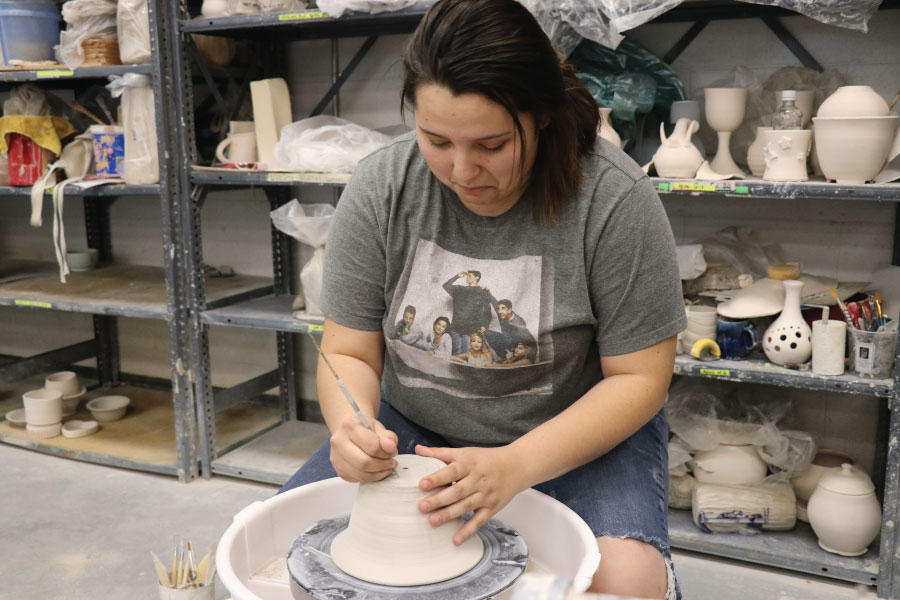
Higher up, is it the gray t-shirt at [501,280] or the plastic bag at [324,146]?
the plastic bag at [324,146]

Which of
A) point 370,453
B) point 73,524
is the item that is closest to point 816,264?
point 370,453

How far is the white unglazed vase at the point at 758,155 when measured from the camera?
82.1 inches

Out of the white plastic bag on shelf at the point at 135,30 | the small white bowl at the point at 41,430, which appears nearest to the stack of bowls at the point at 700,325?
the white plastic bag on shelf at the point at 135,30

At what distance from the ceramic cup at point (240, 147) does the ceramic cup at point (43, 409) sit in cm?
110

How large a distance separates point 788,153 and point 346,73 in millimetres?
1520

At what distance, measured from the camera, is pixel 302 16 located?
2252 millimetres

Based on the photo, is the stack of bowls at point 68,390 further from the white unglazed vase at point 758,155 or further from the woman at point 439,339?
the white unglazed vase at point 758,155

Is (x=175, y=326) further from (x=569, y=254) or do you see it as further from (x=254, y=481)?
(x=569, y=254)

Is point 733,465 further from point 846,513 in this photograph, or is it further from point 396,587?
point 396,587

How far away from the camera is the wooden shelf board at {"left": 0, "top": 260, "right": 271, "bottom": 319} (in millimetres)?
2697

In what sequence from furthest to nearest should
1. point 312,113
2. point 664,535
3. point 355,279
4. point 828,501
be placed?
point 312,113 < point 828,501 < point 355,279 < point 664,535

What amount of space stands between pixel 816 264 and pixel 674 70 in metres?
0.69

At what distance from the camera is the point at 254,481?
8.75ft

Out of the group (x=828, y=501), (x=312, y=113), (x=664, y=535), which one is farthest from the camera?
(x=312, y=113)
